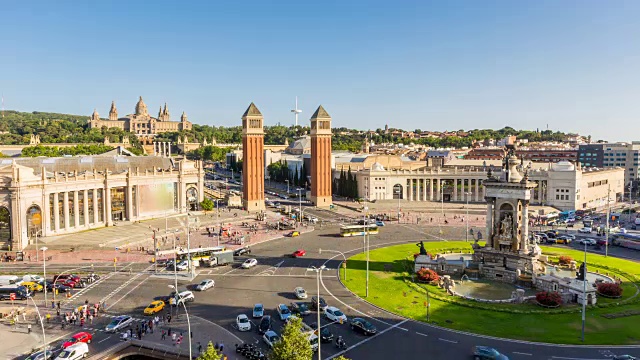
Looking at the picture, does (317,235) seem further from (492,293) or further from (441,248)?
(492,293)

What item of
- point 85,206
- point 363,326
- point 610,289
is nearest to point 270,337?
point 363,326

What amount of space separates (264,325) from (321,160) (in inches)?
3248

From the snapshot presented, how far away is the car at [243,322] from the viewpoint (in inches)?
1543

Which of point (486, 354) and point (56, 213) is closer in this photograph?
point (486, 354)

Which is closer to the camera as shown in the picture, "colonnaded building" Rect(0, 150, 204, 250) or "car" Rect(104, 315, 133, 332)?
"car" Rect(104, 315, 133, 332)

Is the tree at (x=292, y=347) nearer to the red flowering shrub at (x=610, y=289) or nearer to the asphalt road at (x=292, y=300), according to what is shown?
the asphalt road at (x=292, y=300)

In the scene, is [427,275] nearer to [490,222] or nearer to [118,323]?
[490,222]

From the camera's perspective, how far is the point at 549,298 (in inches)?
1751

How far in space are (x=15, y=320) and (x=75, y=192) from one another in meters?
39.7

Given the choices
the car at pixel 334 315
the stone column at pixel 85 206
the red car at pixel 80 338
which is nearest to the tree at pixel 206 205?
the stone column at pixel 85 206

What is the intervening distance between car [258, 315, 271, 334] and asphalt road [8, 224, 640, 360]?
0.70 metres

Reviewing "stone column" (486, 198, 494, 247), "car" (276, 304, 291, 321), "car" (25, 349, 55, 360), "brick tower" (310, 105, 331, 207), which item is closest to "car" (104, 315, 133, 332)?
"car" (25, 349, 55, 360)

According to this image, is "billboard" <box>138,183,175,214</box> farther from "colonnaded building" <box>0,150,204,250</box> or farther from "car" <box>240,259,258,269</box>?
"car" <box>240,259,258,269</box>

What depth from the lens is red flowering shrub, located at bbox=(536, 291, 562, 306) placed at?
44.3m
